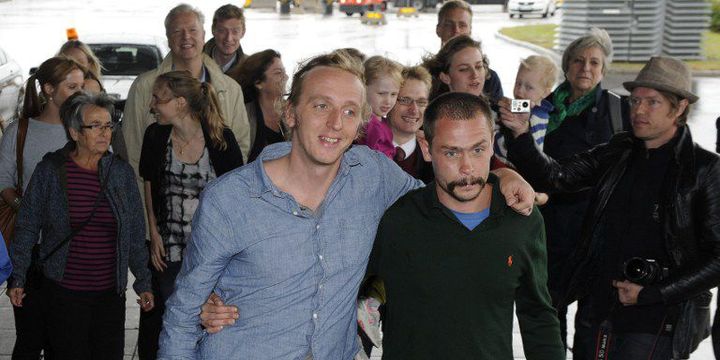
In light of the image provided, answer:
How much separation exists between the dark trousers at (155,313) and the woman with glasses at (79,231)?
413 millimetres

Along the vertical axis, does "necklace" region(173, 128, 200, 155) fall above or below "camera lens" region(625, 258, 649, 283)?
above

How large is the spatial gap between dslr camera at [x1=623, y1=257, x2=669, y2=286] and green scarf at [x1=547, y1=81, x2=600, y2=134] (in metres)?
1.85

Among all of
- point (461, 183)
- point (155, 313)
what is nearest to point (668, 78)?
point (461, 183)

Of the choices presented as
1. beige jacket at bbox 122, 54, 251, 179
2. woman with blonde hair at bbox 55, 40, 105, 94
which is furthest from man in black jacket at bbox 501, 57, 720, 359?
woman with blonde hair at bbox 55, 40, 105, 94

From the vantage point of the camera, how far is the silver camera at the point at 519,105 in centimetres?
436

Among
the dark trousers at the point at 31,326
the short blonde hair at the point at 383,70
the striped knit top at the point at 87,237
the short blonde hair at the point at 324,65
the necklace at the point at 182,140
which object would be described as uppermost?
the short blonde hair at the point at 324,65

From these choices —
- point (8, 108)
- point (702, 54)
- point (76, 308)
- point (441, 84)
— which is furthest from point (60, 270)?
point (702, 54)

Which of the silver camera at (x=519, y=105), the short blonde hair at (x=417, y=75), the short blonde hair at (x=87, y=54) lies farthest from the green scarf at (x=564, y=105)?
the short blonde hair at (x=87, y=54)

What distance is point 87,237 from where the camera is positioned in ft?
17.0

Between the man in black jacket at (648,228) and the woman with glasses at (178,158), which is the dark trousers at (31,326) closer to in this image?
the woman with glasses at (178,158)

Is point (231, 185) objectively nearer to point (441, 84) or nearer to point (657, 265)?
point (657, 265)

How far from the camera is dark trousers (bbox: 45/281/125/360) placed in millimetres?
5180

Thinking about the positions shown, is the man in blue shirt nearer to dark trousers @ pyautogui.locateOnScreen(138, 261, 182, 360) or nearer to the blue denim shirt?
the blue denim shirt

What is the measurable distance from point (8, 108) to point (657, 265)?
10.9 meters
